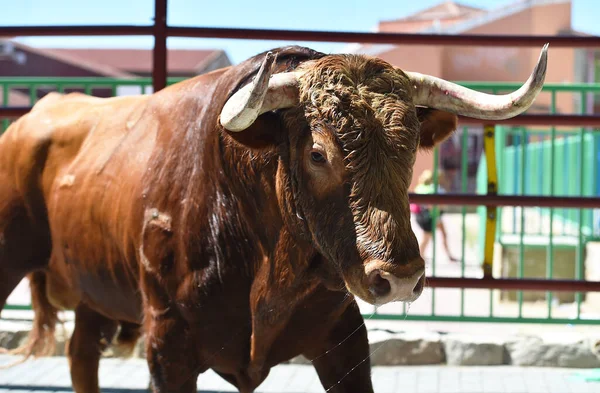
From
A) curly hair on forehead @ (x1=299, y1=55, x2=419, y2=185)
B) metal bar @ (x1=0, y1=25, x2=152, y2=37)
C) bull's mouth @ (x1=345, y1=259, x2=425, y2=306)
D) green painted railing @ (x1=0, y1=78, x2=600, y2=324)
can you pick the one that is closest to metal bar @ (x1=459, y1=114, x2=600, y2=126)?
green painted railing @ (x1=0, y1=78, x2=600, y2=324)

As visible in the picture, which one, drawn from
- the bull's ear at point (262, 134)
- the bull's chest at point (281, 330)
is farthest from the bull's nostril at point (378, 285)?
the bull's ear at point (262, 134)

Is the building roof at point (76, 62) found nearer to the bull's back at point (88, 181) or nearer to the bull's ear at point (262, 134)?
the bull's back at point (88, 181)

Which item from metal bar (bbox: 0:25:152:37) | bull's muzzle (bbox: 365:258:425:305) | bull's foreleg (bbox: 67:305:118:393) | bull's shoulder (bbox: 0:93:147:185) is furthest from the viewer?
metal bar (bbox: 0:25:152:37)

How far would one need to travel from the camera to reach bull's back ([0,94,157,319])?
3.93 m

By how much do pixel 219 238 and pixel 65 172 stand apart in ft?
4.01

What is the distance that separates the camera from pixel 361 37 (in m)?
5.39

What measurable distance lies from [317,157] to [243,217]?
0.54 meters

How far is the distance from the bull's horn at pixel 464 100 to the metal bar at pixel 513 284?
2.08m

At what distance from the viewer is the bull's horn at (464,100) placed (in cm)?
326

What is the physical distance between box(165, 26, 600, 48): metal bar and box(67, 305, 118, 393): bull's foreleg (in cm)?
169

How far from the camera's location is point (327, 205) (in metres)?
3.07

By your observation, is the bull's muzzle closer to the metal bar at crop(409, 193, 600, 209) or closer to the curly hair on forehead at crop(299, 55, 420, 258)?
the curly hair on forehead at crop(299, 55, 420, 258)

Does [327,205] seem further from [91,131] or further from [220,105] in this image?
[91,131]

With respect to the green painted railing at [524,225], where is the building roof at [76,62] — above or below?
above
